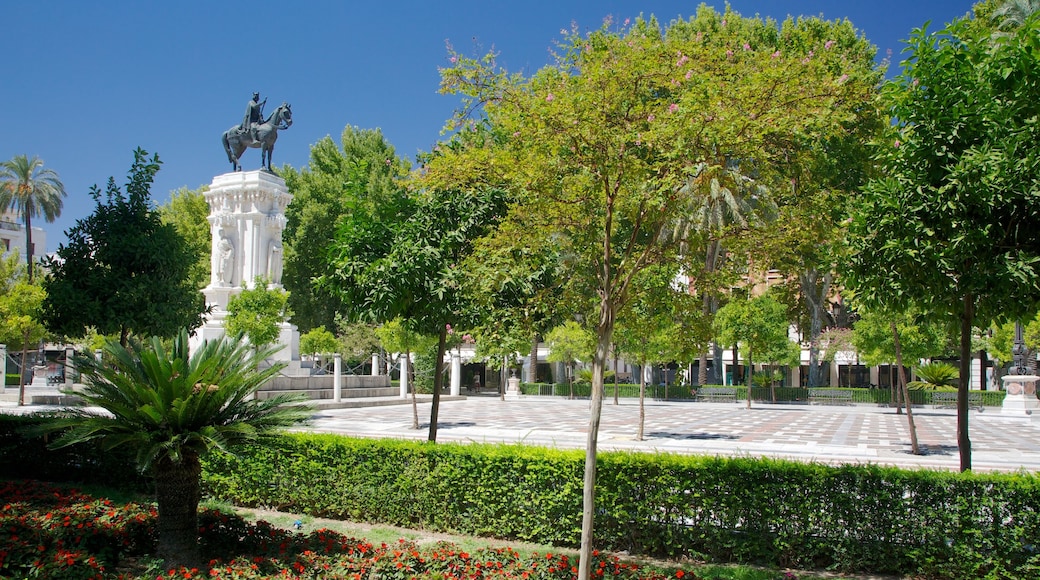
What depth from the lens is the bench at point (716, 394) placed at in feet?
136

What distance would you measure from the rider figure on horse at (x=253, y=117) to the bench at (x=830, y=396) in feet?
108

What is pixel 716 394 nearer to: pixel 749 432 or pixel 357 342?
pixel 749 432

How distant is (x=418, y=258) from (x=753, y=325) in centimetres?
3010

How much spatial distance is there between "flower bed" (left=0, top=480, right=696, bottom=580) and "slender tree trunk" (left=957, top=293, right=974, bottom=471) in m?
3.10

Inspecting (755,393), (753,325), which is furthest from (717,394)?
(753,325)

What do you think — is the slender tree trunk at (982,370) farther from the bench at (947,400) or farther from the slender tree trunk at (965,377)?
the slender tree trunk at (965,377)

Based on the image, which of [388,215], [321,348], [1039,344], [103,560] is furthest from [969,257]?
[1039,344]

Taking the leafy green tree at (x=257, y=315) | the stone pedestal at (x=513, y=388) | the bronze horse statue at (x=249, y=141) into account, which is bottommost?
the stone pedestal at (x=513, y=388)

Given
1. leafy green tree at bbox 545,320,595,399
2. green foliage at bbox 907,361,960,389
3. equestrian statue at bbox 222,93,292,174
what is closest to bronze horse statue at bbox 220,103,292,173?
equestrian statue at bbox 222,93,292,174

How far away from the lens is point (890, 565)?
6.62m

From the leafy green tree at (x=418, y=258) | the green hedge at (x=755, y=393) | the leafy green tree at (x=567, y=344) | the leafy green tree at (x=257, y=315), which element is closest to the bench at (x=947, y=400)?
the green hedge at (x=755, y=393)

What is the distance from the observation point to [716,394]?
41969 mm

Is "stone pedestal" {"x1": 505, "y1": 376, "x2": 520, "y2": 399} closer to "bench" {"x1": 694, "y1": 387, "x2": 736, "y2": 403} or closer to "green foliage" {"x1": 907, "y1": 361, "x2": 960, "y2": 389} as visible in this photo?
"bench" {"x1": 694, "y1": 387, "x2": 736, "y2": 403}

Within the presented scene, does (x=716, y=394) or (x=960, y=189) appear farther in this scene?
(x=716, y=394)
